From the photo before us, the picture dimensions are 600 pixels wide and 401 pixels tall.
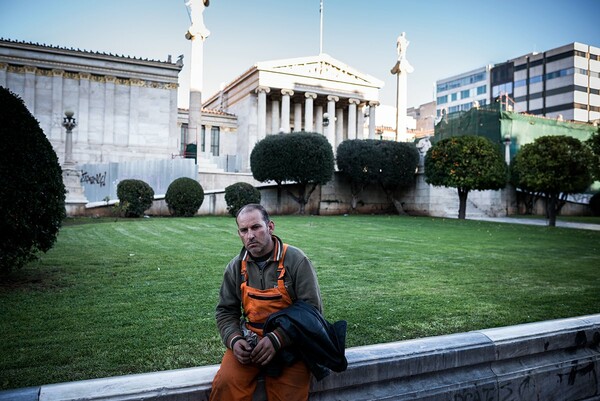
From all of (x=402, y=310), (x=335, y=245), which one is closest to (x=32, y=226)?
(x=402, y=310)

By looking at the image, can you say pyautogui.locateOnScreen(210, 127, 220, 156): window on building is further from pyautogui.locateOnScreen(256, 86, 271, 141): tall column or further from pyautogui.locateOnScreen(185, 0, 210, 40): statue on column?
pyautogui.locateOnScreen(185, 0, 210, 40): statue on column

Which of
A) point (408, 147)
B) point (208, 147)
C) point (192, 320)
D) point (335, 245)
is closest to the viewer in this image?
point (192, 320)

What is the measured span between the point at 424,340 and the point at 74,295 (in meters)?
4.10

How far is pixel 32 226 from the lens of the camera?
5.46m

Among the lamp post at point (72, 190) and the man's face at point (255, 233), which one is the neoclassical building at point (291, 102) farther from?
the man's face at point (255, 233)

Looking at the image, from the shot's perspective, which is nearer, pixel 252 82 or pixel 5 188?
pixel 5 188

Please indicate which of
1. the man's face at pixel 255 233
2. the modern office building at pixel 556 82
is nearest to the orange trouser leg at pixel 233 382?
the man's face at pixel 255 233

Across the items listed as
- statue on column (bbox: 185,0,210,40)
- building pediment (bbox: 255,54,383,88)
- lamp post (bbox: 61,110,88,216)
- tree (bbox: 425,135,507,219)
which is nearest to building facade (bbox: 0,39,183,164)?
statue on column (bbox: 185,0,210,40)

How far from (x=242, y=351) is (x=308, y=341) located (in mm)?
401

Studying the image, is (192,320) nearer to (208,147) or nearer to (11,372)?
(11,372)

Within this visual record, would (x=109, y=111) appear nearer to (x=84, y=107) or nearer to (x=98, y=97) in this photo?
(x=98, y=97)

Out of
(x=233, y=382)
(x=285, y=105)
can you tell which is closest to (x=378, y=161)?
(x=285, y=105)

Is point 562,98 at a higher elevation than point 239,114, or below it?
higher

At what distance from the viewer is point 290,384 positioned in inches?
104
